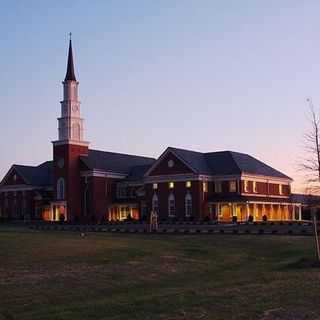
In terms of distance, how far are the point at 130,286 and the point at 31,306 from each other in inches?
256

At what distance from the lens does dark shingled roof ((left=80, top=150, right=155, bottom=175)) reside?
99938 millimetres

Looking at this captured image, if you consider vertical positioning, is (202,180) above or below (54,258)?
above

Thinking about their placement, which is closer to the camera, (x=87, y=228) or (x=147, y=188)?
(x=87, y=228)

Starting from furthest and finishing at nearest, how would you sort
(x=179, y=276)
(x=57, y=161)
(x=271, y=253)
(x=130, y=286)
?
(x=57, y=161), (x=271, y=253), (x=179, y=276), (x=130, y=286)

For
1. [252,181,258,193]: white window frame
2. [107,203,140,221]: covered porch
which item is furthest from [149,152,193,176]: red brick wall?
[252,181,258,193]: white window frame

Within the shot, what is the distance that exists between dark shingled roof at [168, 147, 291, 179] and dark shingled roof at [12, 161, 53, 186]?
29212 mm

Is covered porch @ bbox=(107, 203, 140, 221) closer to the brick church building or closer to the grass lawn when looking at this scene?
the brick church building

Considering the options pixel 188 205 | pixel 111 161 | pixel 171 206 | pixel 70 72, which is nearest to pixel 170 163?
pixel 171 206

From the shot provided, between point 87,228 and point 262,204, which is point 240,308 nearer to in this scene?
point 87,228

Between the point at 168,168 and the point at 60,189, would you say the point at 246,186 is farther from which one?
the point at 60,189

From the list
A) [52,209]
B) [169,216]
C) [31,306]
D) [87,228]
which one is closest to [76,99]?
[52,209]

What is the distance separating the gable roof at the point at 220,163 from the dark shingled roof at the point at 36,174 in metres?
28.4

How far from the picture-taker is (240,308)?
1648 cm

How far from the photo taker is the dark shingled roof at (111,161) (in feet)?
328
